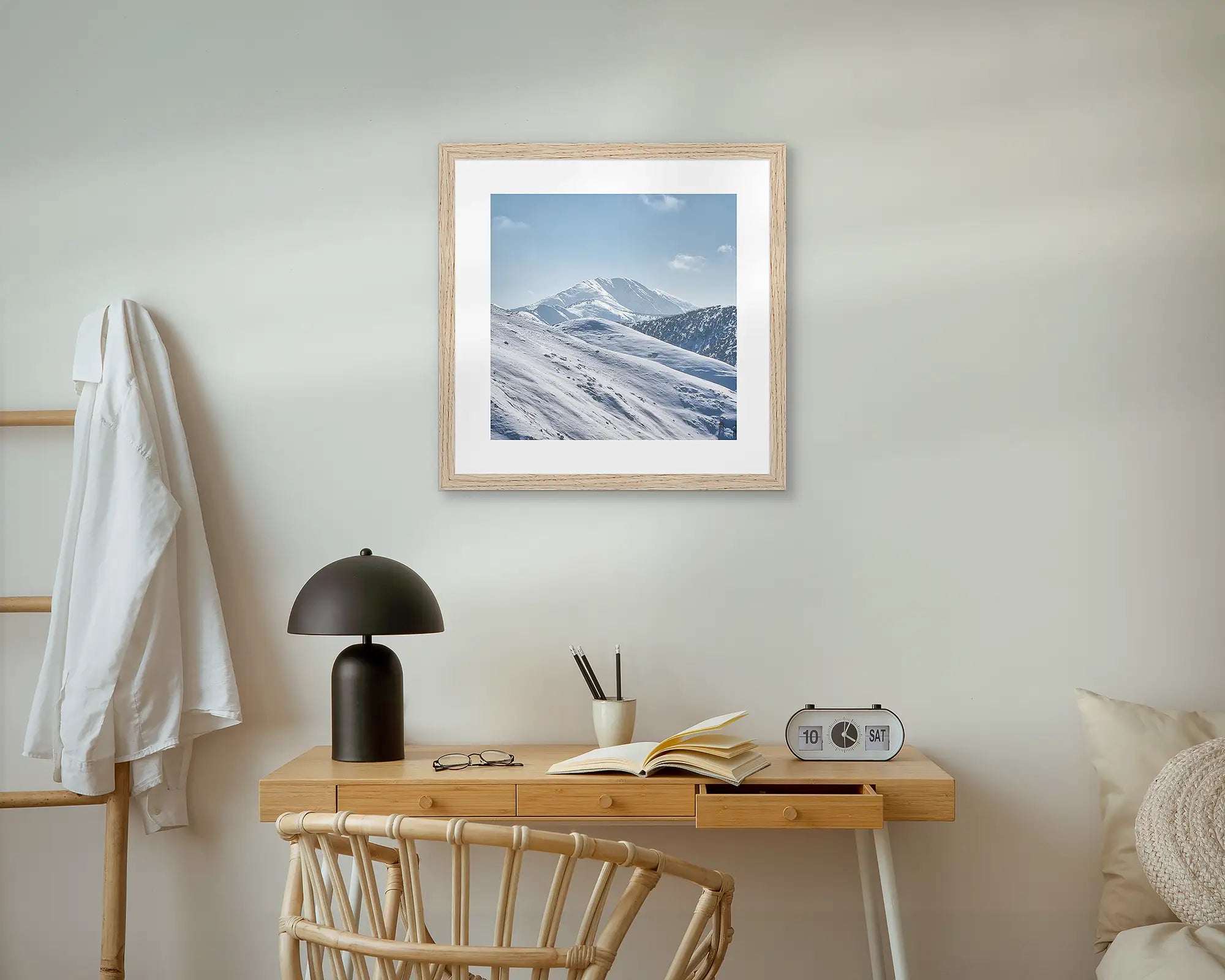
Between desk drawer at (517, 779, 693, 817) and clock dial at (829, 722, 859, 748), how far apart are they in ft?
1.11

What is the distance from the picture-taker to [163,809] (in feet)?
7.22

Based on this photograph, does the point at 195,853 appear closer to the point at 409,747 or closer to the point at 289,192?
the point at 409,747

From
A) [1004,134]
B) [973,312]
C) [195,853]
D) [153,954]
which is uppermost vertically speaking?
[1004,134]

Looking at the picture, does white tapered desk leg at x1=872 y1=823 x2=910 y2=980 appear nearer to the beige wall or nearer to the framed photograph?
the beige wall

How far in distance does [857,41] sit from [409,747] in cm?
187

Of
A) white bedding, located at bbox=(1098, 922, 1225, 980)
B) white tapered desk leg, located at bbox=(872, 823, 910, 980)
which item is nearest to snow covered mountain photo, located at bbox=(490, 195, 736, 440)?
white tapered desk leg, located at bbox=(872, 823, 910, 980)

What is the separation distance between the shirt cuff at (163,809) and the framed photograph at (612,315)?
0.90 m

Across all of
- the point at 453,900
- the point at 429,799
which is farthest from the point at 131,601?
the point at 453,900

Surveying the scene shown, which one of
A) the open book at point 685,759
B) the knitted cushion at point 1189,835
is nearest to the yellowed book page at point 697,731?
the open book at point 685,759

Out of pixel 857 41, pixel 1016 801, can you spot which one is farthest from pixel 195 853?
pixel 857 41

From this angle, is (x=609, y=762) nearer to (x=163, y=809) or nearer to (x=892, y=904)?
(x=892, y=904)

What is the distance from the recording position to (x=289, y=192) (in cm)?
232

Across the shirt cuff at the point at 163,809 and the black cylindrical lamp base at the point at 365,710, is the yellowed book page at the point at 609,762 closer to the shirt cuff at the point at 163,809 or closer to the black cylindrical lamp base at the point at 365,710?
the black cylindrical lamp base at the point at 365,710

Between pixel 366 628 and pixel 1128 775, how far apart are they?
1.53 m
